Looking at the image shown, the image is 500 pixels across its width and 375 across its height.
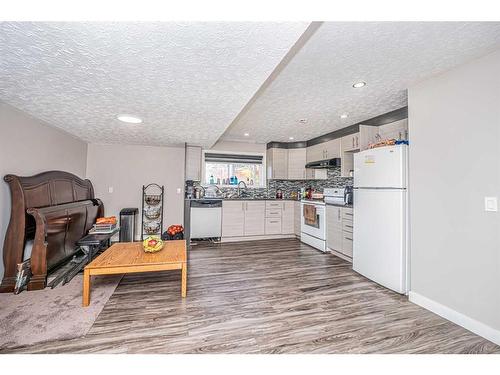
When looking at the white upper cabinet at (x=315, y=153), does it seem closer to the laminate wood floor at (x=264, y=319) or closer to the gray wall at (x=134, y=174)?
the laminate wood floor at (x=264, y=319)

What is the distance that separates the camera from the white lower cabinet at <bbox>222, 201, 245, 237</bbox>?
462 cm

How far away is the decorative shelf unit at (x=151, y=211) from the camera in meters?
4.60

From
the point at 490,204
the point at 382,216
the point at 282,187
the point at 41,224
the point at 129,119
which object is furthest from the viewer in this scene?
the point at 282,187

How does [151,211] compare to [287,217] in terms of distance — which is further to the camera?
[287,217]

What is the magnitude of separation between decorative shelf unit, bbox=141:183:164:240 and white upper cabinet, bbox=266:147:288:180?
2.48 metres

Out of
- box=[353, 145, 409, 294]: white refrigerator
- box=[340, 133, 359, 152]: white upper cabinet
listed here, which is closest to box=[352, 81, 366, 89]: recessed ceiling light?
box=[353, 145, 409, 294]: white refrigerator

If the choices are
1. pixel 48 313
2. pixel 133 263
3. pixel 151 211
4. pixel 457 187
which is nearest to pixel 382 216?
pixel 457 187

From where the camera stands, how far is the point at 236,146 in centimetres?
527

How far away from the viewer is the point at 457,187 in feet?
6.11

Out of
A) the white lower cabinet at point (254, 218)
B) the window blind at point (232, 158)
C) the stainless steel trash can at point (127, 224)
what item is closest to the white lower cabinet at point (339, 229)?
the white lower cabinet at point (254, 218)

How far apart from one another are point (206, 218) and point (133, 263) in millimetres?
2359

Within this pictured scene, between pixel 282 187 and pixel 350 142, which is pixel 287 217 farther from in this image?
pixel 350 142

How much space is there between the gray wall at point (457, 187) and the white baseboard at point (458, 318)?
3cm

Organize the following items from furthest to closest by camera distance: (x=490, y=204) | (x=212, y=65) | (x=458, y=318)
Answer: (x=458, y=318) < (x=490, y=204) < (x=212, y=65)
